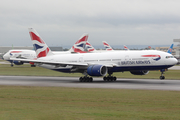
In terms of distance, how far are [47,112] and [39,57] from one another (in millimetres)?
32079

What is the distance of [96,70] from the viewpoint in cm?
3688

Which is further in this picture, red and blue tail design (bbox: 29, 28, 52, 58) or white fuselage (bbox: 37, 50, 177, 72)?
red and blue tail design (bbox: 29, 28, 52, 58)

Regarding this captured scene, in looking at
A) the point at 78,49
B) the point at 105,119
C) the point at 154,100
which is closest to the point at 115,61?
the point at 154,100

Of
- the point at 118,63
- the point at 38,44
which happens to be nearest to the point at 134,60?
the point at 118,63

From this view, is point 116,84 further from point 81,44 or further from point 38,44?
point 81,44

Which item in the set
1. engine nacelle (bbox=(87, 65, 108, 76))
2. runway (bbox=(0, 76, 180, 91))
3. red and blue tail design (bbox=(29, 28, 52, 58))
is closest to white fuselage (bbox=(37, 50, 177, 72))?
engine nacelle (bbox=(87, 65, 108, 76))

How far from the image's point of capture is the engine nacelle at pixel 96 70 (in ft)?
121

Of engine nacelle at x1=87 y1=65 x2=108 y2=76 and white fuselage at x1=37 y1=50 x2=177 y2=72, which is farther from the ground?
white fuselage at x1=37 y1=50 x2=177 y2=72

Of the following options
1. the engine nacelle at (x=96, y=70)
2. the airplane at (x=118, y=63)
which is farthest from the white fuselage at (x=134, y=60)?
the engine nacelle at (x=96, y=70)

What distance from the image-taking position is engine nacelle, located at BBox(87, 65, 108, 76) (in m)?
36.8

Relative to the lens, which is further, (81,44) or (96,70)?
(81,44)

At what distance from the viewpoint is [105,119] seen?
42.5ft

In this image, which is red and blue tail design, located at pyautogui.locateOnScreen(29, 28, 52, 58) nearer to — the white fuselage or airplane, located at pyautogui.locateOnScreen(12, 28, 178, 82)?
airplane, located at pyautogui.locateOnScreen(12, 28, 178, 82)

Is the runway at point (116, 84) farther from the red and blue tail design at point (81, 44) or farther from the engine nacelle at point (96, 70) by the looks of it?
the red and blue tail design at point (81, 44)
